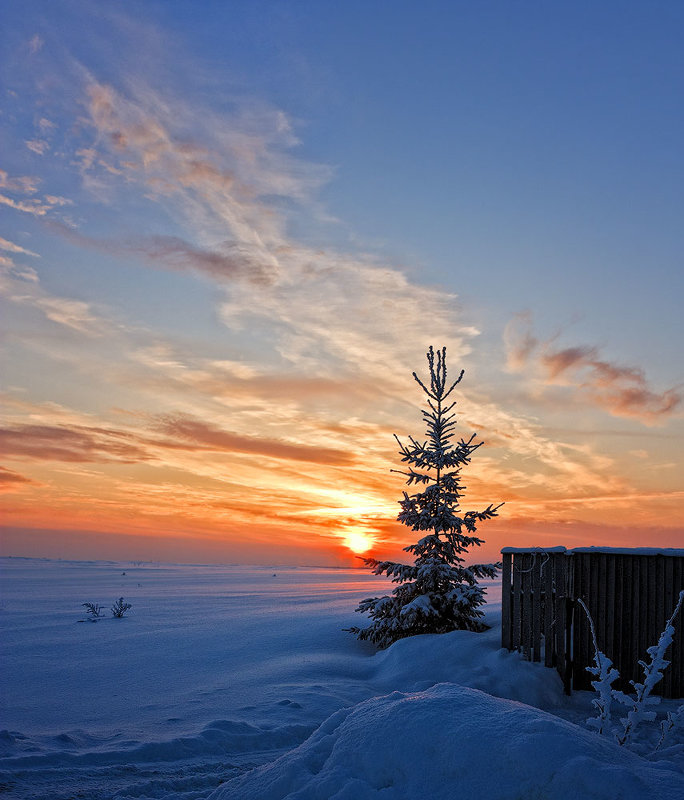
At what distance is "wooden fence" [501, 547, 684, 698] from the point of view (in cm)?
856

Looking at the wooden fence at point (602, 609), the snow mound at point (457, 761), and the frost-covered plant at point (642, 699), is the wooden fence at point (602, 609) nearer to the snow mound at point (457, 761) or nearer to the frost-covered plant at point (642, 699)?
the frost-covered plant at point (642, 699)

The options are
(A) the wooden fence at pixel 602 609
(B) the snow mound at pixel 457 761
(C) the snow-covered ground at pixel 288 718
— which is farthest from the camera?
(A) the wooden fence at pixel 602 609

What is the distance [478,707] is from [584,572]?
538cm

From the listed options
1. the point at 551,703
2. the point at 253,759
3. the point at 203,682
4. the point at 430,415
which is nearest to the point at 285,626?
the point at 203,682

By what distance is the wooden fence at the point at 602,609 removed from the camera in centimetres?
856

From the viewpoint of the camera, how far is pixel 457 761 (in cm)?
391

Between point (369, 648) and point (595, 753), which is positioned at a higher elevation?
point (595, 753)

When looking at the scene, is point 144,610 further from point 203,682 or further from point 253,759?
point 253,759

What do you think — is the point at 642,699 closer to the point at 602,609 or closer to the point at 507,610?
the point at 602,609

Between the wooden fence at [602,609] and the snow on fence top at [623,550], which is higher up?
the snow on fence top at [623,550]

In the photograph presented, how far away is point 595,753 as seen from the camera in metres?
3.97

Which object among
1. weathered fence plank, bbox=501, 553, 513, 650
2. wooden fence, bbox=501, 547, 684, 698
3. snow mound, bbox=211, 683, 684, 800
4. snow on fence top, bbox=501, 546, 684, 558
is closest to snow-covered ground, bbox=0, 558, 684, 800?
snow mound, bbox=211, 683, 684, 800

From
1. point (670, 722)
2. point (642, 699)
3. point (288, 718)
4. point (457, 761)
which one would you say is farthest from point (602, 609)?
point (457, 761)

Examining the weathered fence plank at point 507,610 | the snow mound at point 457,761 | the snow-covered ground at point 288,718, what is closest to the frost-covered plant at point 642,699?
the snow-covered ground at point 288,718
